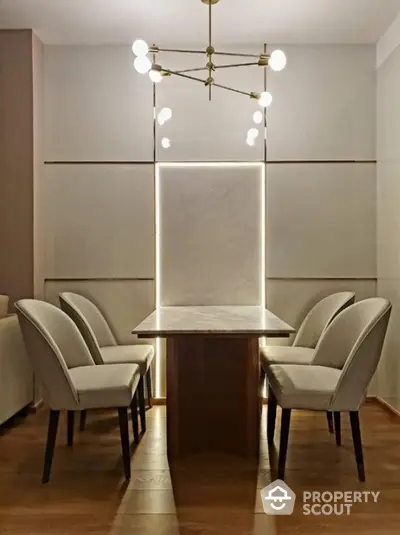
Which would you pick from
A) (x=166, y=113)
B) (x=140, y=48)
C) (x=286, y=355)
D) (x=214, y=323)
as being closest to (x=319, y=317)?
(x=286, y=355)

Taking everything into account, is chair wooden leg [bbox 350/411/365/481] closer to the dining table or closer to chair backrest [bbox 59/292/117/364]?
the dining table

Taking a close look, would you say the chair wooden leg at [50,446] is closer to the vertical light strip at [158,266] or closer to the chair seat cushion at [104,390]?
the chair seat cushion at [104,390]

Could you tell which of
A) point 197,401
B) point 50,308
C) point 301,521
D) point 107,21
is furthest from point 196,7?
point 301,521

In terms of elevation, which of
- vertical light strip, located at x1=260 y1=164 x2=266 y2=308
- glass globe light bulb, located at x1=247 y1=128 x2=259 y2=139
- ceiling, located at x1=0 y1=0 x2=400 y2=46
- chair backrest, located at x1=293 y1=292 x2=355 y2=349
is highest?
ceiling, located at x1=0 y1=0 x2=400 y2=46

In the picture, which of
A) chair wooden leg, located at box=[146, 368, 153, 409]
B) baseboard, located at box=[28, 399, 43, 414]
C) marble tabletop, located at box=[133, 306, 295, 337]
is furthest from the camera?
chair wooden leg, located at box=[146, 368, 153, 409]

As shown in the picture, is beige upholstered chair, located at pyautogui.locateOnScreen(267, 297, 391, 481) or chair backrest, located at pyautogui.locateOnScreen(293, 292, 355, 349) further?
chair backrest, located at pyautogui.locateOnScreen(293, 292, 355, 349)

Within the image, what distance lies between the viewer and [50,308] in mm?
3463

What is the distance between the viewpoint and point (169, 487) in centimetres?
294

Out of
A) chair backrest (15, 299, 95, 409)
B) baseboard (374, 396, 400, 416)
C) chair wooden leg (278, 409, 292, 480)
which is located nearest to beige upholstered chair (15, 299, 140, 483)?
chair backrest (15, 299, 95, 409)

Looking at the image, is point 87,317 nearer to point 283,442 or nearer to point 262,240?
point 262,240

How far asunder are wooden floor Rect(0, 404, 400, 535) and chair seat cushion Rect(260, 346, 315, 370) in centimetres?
50

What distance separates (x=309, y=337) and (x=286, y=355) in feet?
1.42

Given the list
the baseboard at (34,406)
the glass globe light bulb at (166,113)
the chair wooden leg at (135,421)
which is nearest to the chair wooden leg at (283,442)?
the chair wooden leg at (135,421)

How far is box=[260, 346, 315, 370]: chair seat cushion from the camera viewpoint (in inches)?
150
